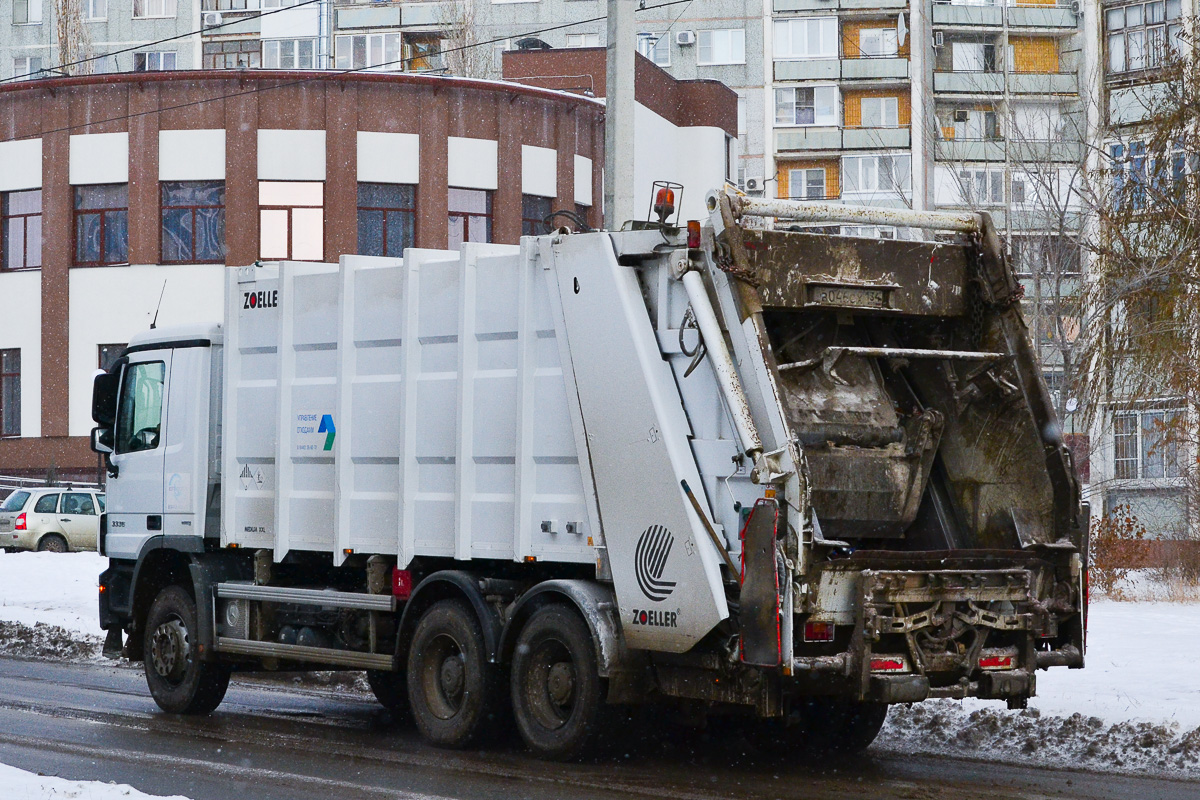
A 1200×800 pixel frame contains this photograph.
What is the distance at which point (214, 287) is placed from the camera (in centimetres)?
3906

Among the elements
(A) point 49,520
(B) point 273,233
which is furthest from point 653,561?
(B) point 273,233

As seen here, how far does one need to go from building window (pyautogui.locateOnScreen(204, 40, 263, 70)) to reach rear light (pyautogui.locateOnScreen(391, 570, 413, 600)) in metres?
59.3

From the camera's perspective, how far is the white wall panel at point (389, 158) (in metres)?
38.7

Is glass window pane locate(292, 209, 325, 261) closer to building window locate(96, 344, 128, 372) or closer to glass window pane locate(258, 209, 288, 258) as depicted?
glass window pane locate(258, 209, 288, 258)

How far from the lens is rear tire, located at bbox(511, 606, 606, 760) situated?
878 centimetres

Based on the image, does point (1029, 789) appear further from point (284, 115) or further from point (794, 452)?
point (284, 115)

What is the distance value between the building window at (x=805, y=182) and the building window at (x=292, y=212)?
89.0 ft

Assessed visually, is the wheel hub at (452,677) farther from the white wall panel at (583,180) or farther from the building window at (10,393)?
the building window at (10,393)

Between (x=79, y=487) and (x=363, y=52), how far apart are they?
111ft

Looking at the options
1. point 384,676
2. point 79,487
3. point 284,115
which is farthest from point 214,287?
point 384,676

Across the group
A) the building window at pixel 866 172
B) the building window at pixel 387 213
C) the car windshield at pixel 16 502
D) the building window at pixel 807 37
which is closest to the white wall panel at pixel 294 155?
the building window at pixel 387 213

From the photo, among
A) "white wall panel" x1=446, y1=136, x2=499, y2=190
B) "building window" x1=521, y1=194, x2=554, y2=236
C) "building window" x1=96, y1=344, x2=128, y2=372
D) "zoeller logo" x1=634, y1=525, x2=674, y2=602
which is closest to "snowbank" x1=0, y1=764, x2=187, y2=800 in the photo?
"zoeller logo" x1=634, y1=525, x2=674, y2=602

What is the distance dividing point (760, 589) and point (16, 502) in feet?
93.5

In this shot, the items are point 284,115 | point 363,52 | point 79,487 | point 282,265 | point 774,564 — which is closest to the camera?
point 774,564
